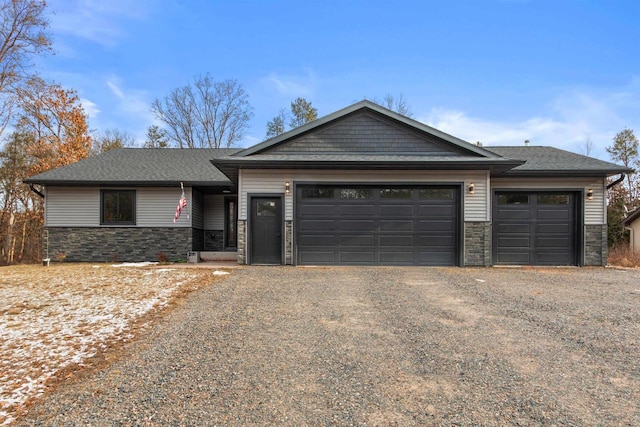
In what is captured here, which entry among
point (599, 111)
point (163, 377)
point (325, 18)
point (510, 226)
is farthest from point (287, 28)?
point (599, 111)

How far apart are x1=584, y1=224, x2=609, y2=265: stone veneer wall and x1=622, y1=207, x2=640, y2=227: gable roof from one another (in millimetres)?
12037

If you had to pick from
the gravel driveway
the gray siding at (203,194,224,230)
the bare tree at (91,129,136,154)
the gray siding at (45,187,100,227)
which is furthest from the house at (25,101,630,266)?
the bare tree at (91,129,136,154)

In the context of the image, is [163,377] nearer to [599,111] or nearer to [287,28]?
[287,28]

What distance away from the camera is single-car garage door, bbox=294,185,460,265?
10.2m

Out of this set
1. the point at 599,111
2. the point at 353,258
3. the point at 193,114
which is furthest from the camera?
the point at 193,114

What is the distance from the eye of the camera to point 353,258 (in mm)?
10258

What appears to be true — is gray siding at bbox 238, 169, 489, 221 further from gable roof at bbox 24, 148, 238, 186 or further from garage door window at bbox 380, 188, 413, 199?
gable roof at bbox 24, 148, 238, 186

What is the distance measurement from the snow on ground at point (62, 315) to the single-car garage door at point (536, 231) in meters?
8.79

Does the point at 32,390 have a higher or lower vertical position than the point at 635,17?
lower

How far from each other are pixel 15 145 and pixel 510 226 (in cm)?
2432

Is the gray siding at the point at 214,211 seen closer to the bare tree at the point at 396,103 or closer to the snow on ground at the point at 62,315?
the snow on ground at the point at 62,315

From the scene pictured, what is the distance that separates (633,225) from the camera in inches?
795

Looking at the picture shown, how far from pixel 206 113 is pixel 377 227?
2036 cm

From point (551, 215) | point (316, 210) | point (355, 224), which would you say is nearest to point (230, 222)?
point (316, 210)
